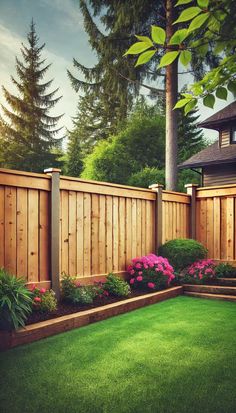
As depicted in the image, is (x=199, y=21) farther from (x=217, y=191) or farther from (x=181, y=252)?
(x=217, y=191)

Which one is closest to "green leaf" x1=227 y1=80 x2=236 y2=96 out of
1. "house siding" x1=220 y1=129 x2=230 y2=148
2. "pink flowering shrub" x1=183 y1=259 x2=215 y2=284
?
"pink flowering shrub" x1=183 y1=259 x2=215 y2=284

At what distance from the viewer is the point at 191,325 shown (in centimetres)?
390

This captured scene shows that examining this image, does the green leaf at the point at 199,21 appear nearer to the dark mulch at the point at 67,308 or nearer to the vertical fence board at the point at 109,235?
the dark mulch at the point at 67,308

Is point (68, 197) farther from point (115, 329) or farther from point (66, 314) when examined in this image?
point (115, 329)

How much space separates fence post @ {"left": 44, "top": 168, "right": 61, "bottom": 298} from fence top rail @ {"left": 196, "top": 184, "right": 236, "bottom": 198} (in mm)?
3782

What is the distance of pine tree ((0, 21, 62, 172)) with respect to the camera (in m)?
23.7

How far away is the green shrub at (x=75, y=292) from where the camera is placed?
4363mm

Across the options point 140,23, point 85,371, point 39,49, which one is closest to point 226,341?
point 85,371

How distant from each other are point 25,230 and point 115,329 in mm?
1655

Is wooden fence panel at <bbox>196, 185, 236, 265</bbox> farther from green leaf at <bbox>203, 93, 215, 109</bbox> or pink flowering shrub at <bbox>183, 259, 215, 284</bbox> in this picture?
green leaf at <bbox>203, 93, 215, 109</bbox>

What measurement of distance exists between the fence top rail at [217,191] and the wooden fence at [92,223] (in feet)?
0.07

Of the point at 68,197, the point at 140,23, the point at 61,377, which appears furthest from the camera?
the point at 140,23

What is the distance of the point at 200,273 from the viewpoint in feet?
20.0

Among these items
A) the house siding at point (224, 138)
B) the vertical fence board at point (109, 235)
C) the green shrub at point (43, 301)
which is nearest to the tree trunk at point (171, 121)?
the house siding at point (224, 138)
